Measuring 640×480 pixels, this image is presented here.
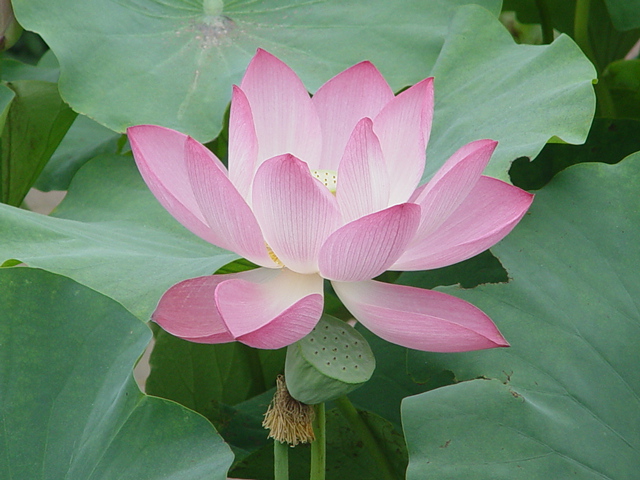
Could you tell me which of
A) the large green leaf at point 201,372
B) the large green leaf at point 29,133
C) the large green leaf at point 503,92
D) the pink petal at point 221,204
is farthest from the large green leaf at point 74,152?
the pink petal at point 221,204

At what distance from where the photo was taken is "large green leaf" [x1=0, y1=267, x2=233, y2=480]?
0.51 metres

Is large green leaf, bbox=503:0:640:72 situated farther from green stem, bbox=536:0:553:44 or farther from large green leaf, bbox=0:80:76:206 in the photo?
large green leaf, bbox=0:80:76:206

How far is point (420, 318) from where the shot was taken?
45 centimetres

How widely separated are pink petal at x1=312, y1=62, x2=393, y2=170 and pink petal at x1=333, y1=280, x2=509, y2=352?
147 mm

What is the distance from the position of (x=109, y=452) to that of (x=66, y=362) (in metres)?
0.07

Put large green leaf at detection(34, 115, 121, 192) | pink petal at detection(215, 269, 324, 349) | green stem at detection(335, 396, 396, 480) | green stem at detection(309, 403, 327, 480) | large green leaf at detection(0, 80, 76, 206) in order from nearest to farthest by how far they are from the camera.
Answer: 1. pink petal at detection(215, 269, 324, 349)
2. green stem at detection(309, 403, 327, 480)
3. green stem at detection(335, 396, 396, 480)
4. large green leaf at detection(0, 80, 76, 206)
5. large green leaf at detection(34, 115, 121, 192)

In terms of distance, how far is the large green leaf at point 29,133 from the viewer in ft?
2.88

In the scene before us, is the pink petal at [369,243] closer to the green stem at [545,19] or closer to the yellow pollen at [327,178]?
the yellow pollen at [327,178]

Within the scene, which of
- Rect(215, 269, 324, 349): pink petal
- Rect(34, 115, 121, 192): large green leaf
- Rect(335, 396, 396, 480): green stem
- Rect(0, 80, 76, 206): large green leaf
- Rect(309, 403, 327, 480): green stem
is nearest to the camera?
Rect(215, 269, 324, 349): pink petal

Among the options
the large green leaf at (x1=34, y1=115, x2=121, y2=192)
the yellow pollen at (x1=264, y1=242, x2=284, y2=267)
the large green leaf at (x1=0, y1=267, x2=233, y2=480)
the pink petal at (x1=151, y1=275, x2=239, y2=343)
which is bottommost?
the large green leaf at (x1=34, y1=115, x2=121, y2=192)

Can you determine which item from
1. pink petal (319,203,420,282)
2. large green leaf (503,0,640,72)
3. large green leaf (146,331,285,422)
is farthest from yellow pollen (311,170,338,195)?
large green leaf (503,0,640,72)

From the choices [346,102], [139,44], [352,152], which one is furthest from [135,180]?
[352,152]

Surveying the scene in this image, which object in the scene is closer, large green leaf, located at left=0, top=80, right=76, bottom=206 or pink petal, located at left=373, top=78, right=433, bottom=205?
pink petal, located at left=373, top=78, right=433, bottom=205

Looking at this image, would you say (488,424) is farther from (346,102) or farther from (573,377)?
(346,102)
